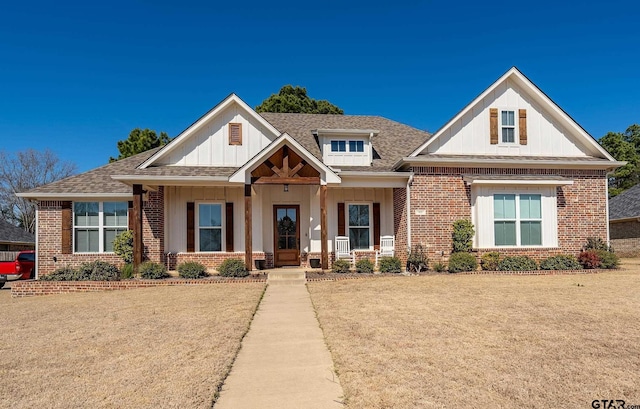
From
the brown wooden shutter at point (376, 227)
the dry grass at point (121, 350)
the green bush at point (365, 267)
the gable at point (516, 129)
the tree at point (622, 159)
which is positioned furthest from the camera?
the tree at point (622, 159)

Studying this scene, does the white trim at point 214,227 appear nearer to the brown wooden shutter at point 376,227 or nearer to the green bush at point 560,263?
the brown wooden shutter at point 376,227

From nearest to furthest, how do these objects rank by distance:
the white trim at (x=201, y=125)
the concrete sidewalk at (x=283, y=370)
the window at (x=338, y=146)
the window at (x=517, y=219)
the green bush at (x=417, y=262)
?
the concrete sidewalk at (x=283, y=370)
the green bush at (x=417, y=262)
the window at (x=517, y=219)
the white trim at (x=201, y=125)
the window at (x=338, y=146)

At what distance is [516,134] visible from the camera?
1580 centimetres

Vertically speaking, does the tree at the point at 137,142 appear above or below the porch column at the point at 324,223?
above

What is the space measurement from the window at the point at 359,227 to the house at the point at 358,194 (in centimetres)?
4


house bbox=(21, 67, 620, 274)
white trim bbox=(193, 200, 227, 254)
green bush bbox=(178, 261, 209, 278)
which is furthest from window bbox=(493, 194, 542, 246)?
green bush bbox=(178, 261, 209, 278)

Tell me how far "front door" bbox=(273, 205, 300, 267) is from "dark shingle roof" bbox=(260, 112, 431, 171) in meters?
2.34

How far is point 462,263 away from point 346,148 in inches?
231

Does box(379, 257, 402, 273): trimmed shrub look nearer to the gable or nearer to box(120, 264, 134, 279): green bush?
the gable

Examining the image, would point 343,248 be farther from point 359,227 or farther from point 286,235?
point 286,235

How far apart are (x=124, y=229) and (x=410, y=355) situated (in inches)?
511

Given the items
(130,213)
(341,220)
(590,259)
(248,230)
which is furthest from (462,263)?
(130,213)

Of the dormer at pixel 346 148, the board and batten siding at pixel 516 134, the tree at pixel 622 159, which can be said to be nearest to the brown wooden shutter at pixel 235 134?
the dormer at pixel 346 148

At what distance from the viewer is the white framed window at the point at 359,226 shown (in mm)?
16562
